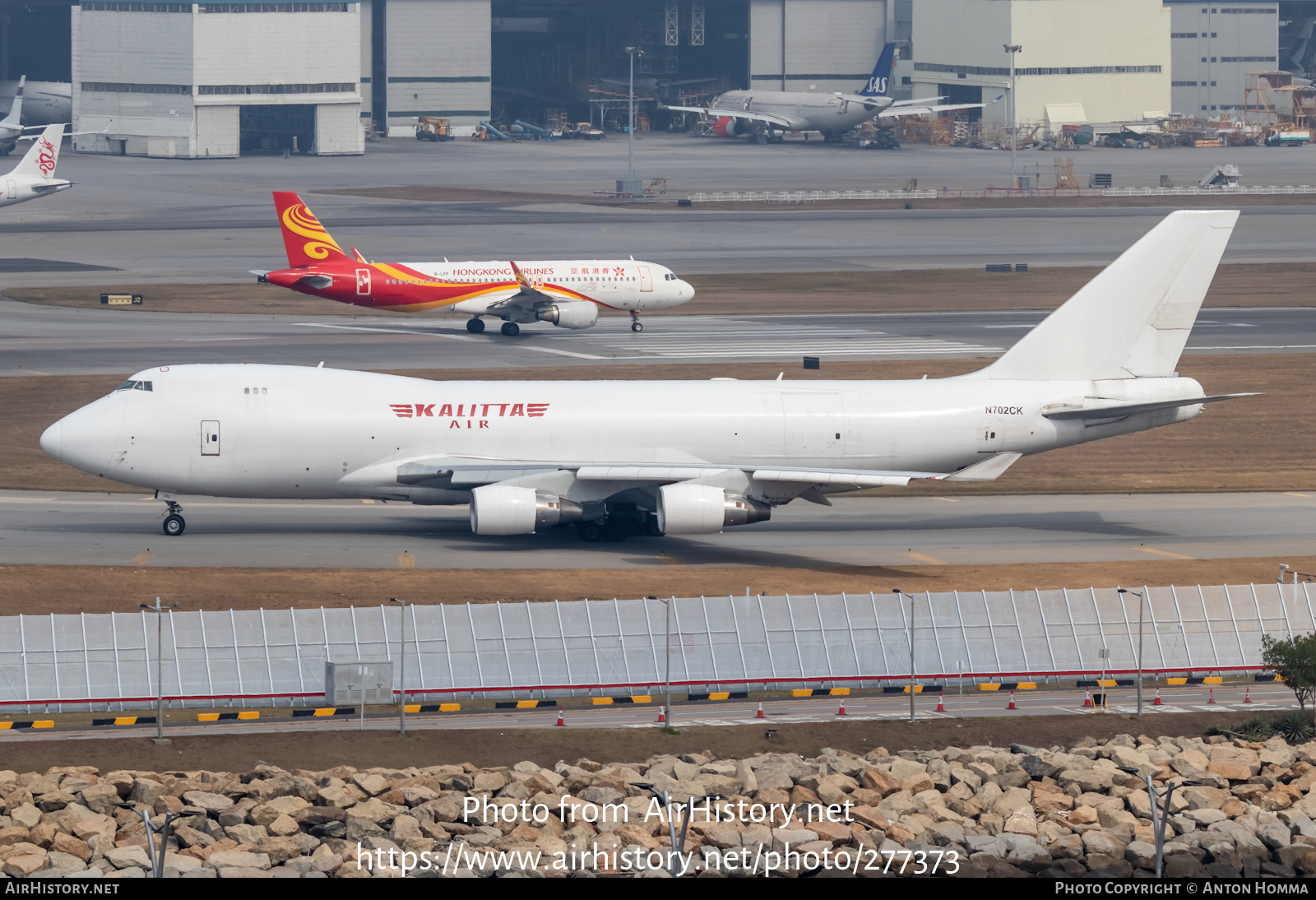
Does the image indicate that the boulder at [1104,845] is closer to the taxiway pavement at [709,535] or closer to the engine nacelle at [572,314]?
the taxiway pavement at [709,535]

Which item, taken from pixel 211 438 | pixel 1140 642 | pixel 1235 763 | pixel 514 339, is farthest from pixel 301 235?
pixel 1235 763

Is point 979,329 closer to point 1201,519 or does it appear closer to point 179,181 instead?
point 1201,519

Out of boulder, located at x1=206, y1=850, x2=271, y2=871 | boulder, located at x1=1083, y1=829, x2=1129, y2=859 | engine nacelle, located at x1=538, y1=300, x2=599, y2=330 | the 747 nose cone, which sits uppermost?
engine nacelle, located at x1=538, y1=300, x2=599, y2=330

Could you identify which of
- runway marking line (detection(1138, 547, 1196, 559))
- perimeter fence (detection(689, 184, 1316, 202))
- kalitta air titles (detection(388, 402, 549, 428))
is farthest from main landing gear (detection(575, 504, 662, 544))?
perimeter fence (detection(689, 184, 1316, 202))

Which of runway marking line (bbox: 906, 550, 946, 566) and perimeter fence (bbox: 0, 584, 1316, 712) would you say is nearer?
perimeter fence (bbox: 0, 584, 1316, 712)

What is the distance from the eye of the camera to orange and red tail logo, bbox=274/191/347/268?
9175 cm

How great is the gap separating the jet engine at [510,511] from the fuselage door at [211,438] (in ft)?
25.0

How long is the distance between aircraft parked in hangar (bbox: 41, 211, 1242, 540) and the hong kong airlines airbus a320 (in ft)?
134

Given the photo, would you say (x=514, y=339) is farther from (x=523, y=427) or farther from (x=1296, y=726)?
(x=1296, y=726)

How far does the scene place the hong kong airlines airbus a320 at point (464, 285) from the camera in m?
93.8

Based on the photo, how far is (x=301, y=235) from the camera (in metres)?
93.6

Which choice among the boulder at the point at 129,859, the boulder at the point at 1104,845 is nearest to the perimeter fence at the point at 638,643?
the boulder at the point at 129,859

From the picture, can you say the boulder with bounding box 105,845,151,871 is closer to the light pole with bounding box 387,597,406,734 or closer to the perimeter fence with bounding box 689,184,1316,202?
the light pole with bounding box 387,597,406,734

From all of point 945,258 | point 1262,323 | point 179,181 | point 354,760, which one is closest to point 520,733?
point 354,760
